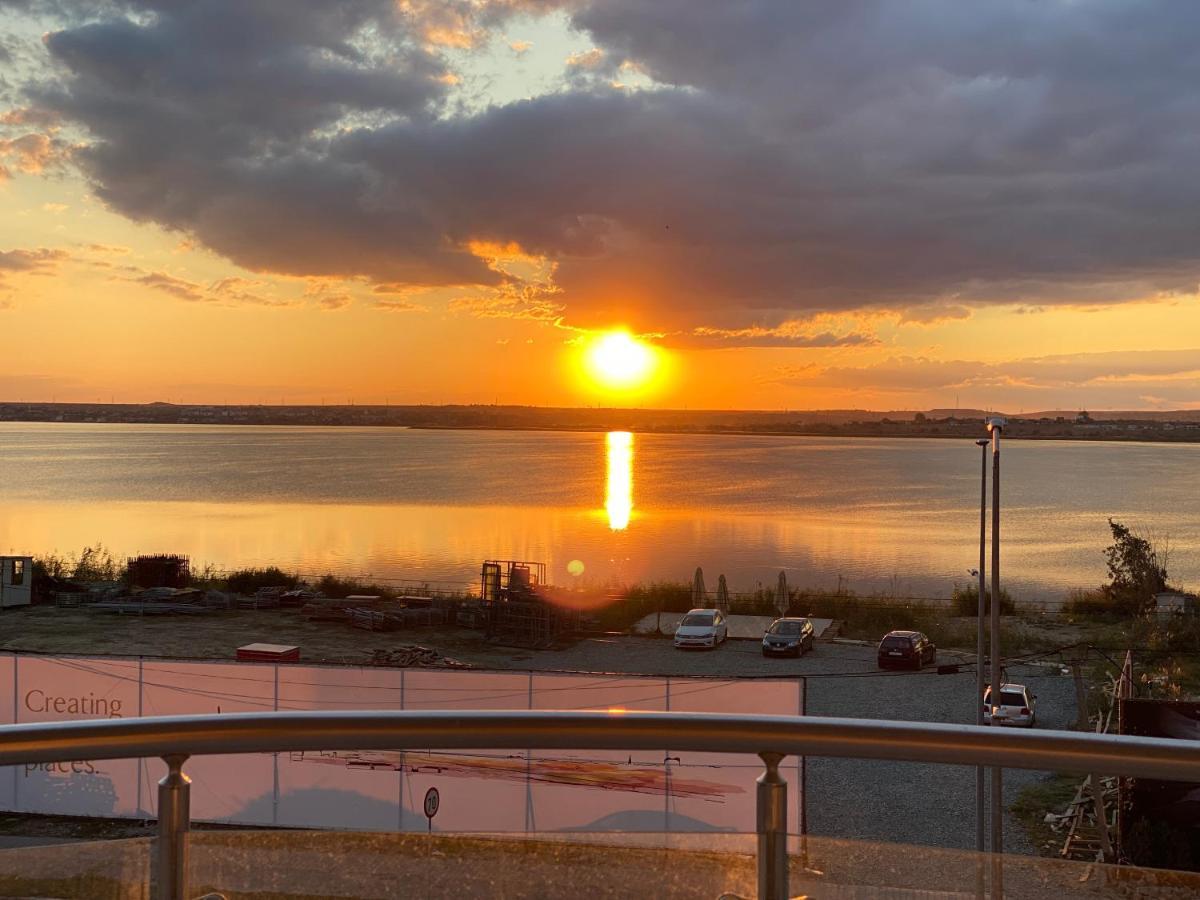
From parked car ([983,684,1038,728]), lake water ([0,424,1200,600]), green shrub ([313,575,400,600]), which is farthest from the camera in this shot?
lake water ([0,424,1200,600])

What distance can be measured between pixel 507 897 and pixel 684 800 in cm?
757

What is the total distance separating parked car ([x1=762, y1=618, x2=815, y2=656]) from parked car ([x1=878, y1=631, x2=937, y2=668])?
87.3 inches

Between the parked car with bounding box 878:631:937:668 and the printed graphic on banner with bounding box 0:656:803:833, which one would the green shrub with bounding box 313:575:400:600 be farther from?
the printed graphic on banner with bounding box 0:656:803:833

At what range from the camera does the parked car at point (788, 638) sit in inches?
1120

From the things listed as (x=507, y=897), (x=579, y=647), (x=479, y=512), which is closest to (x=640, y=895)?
(x=507, y=897)

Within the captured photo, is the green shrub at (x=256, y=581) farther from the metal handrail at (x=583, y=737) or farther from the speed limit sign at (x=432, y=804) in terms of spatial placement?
the metal handrail at (x=583, y=737)

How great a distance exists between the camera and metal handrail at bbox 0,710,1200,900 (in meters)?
1.66

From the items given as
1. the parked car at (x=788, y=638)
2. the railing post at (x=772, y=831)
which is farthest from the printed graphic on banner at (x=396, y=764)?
the parked car at (x=788, y=638)

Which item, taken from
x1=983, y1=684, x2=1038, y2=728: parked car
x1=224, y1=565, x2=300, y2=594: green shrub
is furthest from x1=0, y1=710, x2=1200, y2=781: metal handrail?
x1=224, y1=565, x2=300, y2=594: green shrub

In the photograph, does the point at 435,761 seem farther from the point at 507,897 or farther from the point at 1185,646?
the point at 1185,646

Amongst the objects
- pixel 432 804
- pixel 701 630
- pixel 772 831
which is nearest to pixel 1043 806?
pixel 432 804

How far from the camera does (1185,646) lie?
28.6 metres

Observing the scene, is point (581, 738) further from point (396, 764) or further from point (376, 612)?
point (376, 612)

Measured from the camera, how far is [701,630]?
30234 millimetres
